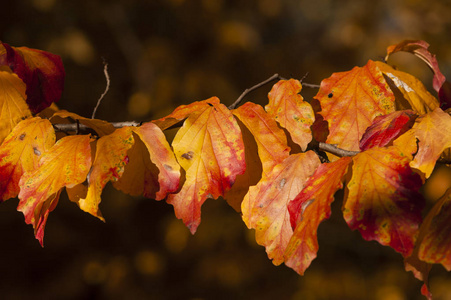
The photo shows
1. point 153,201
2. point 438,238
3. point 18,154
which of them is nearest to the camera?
point 438,238

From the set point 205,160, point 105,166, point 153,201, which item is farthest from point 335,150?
point 153,201

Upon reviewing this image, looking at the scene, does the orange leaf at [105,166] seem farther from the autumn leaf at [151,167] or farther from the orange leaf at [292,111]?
the orange leaf at [292,111]

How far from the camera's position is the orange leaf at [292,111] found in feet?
1.91

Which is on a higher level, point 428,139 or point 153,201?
point 428,139

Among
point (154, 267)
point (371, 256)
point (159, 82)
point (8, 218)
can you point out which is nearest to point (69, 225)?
point (8, 218)

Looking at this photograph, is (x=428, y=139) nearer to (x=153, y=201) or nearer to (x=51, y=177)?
(x=51, y=177)

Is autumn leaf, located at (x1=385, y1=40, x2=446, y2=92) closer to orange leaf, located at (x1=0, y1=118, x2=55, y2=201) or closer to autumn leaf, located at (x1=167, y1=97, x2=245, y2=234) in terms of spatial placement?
autumn leaf, located at (x1=167, y1=97, x2=245, y2=234)

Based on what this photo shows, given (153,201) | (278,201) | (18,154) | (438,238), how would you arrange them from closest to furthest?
(438,238) → (278,201) → (18,154) → (153,201)

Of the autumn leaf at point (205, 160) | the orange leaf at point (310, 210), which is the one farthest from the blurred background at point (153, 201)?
the orange leaf at point (310, 210)

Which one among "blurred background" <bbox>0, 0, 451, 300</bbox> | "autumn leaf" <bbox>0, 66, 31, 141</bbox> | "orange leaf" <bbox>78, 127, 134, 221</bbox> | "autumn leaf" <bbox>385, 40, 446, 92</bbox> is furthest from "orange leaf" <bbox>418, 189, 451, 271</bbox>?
"blurred background" <bbox>0, 0, 451, 300</bbox>

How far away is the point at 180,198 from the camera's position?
0.56 meters

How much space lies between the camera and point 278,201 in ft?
1.82

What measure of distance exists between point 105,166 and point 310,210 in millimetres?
267

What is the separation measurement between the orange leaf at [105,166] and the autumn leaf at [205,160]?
0.07 m
